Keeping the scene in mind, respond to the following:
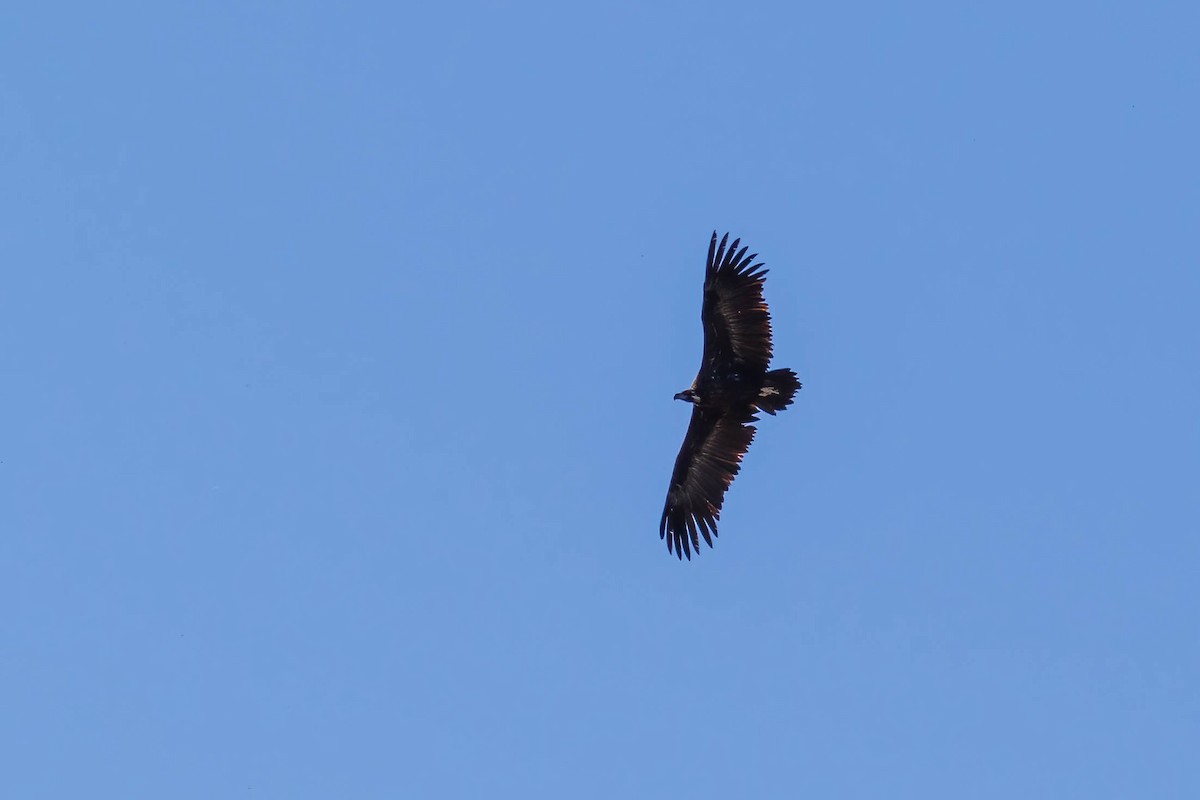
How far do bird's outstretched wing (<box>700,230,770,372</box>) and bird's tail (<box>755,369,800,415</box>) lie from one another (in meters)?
0.28

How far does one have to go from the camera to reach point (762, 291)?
3416 cm

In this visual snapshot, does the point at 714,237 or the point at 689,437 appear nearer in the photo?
the point at 714,237

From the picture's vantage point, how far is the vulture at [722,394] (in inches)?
1345

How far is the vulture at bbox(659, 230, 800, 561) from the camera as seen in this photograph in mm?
34156

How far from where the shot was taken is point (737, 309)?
3422 cm

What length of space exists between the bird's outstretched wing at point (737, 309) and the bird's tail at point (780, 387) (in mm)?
285

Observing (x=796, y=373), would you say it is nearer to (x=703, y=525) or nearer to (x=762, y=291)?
(x=762, y=291)

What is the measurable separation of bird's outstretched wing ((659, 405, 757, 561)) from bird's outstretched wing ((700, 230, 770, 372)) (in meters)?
1.90

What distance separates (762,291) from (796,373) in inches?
58.8

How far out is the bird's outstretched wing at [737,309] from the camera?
34125 millimetres

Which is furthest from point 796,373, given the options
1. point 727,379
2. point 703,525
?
Answer: point 703,525

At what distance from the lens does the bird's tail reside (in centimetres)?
3409

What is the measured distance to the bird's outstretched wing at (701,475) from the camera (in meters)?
36.2

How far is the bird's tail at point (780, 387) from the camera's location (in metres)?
34.1
